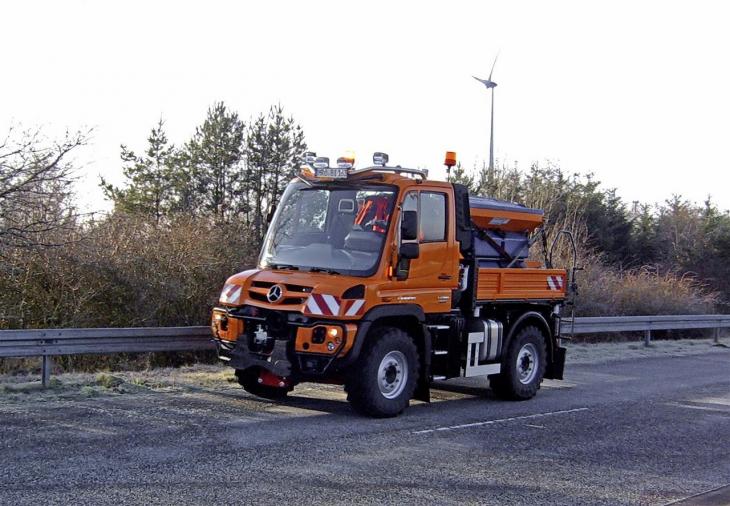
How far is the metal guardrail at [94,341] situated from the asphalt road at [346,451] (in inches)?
38.9

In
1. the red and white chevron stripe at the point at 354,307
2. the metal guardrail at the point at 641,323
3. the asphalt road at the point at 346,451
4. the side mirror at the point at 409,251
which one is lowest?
the asphalt road at the point at 346,451

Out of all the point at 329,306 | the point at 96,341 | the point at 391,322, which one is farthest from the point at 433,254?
the point at 96,341

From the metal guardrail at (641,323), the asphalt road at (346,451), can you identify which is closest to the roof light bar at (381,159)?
the asphalt road at (346,451)

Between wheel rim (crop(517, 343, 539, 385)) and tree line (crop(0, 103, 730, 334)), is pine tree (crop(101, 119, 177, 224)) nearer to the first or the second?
tree line (crop(0, 103, 730, 334))

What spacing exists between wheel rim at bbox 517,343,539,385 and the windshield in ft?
11.1

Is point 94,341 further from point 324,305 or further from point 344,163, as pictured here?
point 344,163

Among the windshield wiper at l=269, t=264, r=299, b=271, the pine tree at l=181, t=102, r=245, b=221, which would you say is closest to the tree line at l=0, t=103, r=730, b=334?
the pine tree at l=181, t=102, r=245, b=221

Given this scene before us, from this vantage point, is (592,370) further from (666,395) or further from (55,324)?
(55,324)

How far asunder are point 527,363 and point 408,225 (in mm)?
3584

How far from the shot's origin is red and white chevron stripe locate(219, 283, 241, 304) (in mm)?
9483

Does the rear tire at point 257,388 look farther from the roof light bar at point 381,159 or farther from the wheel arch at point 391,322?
the roof light bar at point 381,159

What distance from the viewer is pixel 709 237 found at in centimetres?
4131

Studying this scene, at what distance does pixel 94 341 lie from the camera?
10.7m

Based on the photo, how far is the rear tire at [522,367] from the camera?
11.2m
